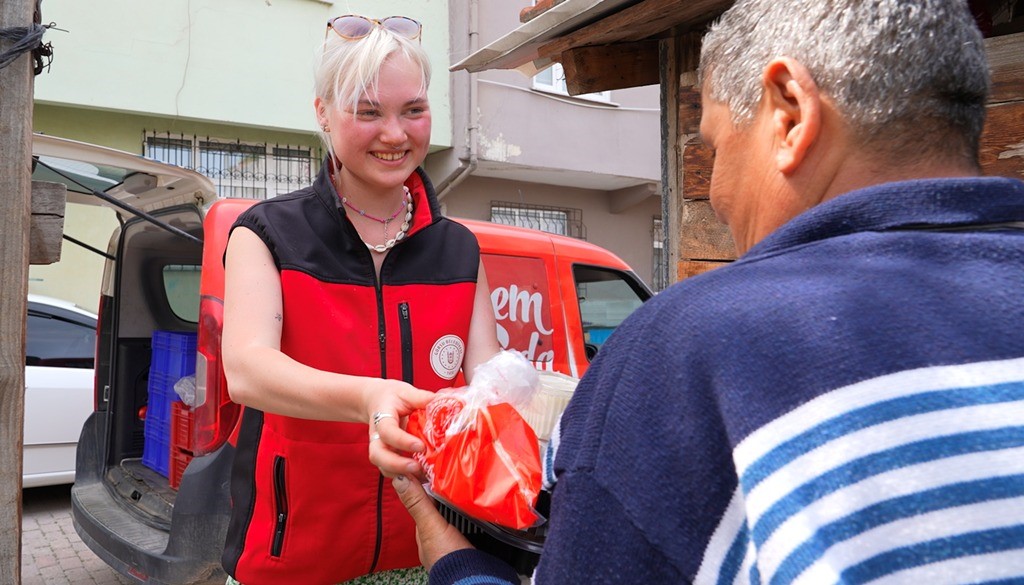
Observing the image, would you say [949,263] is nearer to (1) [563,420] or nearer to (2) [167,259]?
(1) [563,420]

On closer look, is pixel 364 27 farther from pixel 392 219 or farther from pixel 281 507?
pixel 281 507

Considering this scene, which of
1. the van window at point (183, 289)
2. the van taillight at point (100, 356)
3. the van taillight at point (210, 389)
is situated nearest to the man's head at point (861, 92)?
the van taillight at point (210, 389)

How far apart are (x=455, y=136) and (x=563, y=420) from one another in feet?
36.8

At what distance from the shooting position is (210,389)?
3420mm

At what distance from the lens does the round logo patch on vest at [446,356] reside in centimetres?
→ 180

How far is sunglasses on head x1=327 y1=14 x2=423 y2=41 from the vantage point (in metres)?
1.78

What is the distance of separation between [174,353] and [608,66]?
278 centimetres

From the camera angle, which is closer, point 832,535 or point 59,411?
point 832,535

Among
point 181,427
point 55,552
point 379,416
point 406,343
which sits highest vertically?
point 406,343

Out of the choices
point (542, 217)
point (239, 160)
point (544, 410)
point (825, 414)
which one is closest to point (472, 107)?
point (542, 217)

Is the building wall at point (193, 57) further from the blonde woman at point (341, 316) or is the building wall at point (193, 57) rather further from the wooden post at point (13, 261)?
the blonde woman at point (341, 316)

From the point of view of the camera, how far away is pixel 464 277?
187 centimetres

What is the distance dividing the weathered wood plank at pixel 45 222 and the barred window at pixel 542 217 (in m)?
10.8

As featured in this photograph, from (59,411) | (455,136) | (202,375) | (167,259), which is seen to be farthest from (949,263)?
(455,136)
